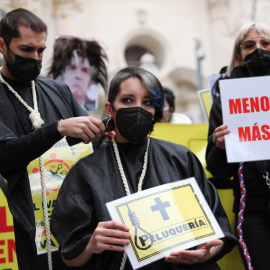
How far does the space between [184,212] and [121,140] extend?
1.54 ft

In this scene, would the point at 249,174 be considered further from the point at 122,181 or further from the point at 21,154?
the point at 21,154

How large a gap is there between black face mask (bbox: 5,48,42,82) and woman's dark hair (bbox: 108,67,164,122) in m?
0.46

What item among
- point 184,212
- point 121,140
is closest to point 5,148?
point 121,140

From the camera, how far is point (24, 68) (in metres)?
2.36

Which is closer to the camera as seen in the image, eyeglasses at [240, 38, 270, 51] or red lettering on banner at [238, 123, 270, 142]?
red lettering on banner at [238, 123, 270, 142]

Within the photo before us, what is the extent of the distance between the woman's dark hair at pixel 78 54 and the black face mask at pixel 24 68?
4.79ft

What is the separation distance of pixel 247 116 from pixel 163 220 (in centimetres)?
84

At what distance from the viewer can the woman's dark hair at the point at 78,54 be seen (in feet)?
12.7

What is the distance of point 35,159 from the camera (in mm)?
2295

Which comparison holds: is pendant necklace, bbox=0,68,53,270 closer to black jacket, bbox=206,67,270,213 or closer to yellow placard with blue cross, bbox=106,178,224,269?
yellow placard with blue cross, bbox=106,178,224,269

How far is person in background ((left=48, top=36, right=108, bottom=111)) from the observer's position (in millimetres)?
3883

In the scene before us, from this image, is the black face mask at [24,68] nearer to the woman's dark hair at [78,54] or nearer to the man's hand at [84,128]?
the man's hand at [84,128]

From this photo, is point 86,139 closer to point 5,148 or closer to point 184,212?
point 5,148

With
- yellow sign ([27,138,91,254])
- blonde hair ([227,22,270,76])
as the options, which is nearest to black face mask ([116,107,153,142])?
yellow sign ([27,138,91,254])
